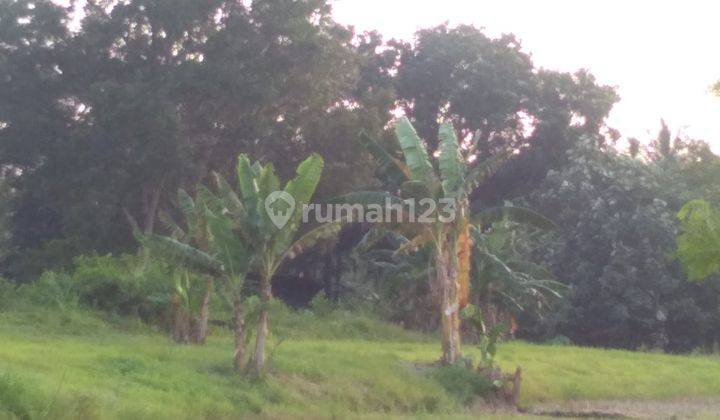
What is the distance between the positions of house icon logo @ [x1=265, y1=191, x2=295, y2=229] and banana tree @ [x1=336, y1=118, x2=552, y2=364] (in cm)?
242

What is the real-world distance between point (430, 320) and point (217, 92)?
9.65 m

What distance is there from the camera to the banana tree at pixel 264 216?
18.5 meters

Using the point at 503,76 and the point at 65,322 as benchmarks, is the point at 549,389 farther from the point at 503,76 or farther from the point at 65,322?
the point at 503,76

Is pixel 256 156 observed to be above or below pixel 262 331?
above

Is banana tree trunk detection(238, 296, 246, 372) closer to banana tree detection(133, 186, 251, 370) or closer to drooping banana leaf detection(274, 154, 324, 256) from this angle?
banana tree detection(133, 186, 251, 370)

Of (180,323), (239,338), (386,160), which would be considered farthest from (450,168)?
(180,323)

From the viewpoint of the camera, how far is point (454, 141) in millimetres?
21750

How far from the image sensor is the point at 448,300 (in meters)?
22.2

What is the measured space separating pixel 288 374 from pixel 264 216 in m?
3.02

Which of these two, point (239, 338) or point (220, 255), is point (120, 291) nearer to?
point (220, 255)

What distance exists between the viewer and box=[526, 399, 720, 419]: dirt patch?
20234 mm

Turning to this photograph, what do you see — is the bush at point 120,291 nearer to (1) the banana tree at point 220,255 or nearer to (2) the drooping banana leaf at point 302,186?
(1) the banana tree at point 220,255

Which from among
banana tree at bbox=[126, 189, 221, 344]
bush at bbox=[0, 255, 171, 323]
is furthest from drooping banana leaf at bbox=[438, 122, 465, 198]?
bush at bbox=[0, 255, 171, 323]

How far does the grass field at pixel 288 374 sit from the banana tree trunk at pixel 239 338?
32cm
